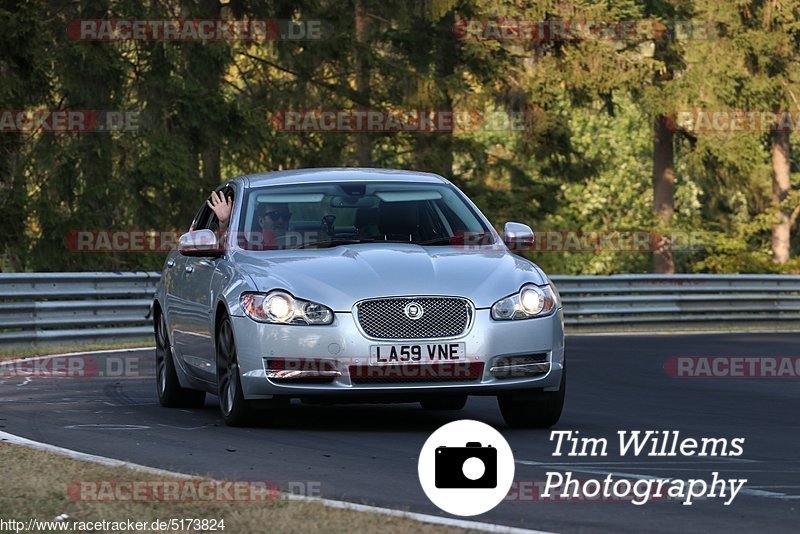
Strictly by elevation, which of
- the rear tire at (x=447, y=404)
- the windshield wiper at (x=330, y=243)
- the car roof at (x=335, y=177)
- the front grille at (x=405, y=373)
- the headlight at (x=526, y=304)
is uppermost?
the car roof at (x=335, y=177)

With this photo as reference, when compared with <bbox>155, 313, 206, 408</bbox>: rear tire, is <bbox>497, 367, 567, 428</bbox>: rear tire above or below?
above

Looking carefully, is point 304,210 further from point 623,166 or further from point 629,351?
point 623,166

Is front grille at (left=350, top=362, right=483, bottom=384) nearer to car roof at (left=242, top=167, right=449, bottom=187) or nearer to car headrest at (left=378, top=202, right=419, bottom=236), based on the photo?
car headrest at (left=378, top=202, right=419, bottom=236)

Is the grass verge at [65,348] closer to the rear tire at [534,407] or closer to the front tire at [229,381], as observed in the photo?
the front tire at [229,381]

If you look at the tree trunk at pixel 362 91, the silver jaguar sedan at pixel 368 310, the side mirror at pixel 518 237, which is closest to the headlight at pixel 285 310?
the silver jaguar sedan at pixel 368 310

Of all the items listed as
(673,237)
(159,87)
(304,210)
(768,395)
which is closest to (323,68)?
(159,87)

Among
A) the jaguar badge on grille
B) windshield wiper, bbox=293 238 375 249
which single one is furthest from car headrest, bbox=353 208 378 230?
the jaguar badge on grille

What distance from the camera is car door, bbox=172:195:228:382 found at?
11.8 metres

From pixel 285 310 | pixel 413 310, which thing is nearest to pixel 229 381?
pixel 285 310

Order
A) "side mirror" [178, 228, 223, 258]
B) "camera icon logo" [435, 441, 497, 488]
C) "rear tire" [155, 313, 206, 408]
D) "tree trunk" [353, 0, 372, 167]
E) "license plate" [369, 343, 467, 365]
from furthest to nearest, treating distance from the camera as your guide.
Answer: "tree trunk" [353, 0, 372, 167] < "rear tire" [155, 313, 206, 408] < "side mirror" [178, 228, 223, 258] < "license plate" [369, 343, 467, 365] < "camera icon logo" [435, 441, 497, 488]

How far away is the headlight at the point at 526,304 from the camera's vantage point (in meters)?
10.7

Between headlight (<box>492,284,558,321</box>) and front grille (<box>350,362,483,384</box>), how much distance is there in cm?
39

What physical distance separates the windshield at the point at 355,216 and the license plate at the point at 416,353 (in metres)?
1.28

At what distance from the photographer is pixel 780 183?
54.6m
